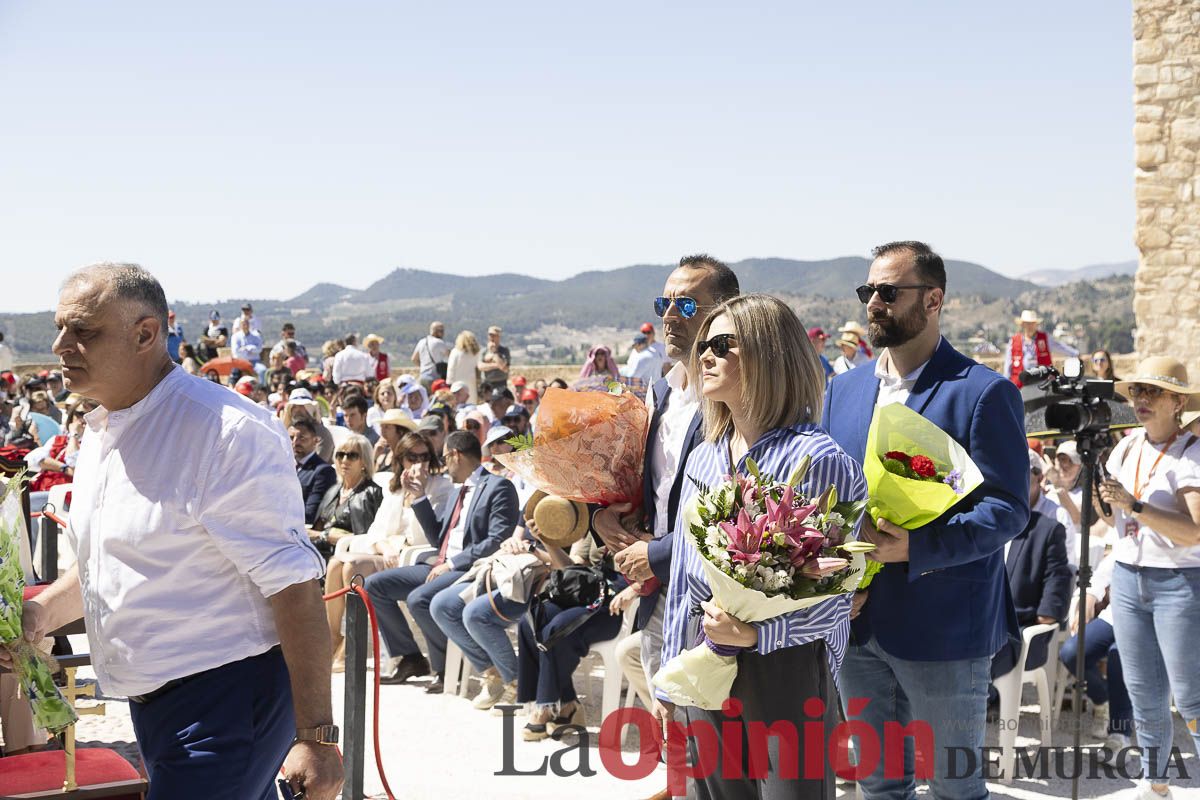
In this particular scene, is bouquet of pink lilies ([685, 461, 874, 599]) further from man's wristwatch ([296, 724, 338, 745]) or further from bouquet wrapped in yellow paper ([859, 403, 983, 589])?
man's wristwatch ([296, 724, 338, 745])

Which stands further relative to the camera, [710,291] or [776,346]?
[710,291]

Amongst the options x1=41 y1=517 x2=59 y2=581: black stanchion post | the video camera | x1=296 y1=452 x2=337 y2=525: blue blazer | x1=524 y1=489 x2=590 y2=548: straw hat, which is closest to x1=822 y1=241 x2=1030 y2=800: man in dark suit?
x1=524 y1=489 x2=590 y2=548: straw hat

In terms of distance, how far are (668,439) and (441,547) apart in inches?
159

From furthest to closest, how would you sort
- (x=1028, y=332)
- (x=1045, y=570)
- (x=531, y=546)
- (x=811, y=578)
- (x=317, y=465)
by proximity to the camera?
(x=1028, y=332), (x=317, y=465), (x=531, y=546), (x=1045, y=570), (x=811, y=578)

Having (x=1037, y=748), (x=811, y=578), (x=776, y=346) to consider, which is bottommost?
(x=1037, y=748)

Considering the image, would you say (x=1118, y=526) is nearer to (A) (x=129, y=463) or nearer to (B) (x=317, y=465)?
(A) (x=129, y=463)

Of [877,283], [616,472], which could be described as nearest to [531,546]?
[616,472]

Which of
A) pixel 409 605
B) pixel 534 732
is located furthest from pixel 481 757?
pixel 409 605

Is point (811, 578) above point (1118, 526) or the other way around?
above

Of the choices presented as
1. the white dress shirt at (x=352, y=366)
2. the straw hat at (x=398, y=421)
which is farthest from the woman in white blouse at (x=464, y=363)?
the straw hat at (x=398, y=421)

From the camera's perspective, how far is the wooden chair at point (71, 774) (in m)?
3.54

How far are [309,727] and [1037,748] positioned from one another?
14.7ft

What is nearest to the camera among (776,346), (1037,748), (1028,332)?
(776,346)

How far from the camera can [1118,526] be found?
5109mm
